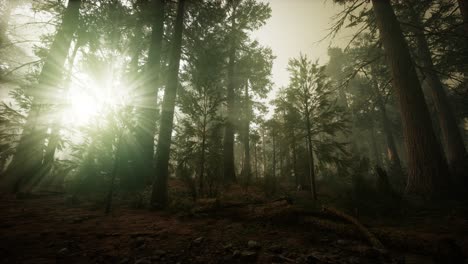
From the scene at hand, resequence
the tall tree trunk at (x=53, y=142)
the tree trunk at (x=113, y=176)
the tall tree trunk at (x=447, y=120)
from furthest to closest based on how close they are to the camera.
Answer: the tall tree trunk at (x=447, y=120) → the tall tree trunk at (x=53, y=142) → the tree trunk at (x=113, y=176)

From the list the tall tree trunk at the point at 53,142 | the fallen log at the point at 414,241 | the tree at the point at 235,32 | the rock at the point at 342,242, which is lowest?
the rock at the point at 342,242

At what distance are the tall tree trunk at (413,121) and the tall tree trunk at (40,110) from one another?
13511mm

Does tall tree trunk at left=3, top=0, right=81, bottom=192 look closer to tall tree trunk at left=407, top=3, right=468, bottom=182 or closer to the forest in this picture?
the forest

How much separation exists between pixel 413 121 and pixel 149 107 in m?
9.91

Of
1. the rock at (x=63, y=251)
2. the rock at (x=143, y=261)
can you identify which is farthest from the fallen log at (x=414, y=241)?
the rock at (x=63, y=251)

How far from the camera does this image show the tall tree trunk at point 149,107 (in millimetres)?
8039

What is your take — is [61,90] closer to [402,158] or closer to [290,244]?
[290,244]

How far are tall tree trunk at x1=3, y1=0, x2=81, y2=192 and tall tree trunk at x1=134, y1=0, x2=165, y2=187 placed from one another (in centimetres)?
399

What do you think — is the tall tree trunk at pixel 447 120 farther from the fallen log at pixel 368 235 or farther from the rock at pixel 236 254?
the rock at pixel 236 254

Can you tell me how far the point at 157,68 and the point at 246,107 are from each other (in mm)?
9236

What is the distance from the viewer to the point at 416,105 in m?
6.28

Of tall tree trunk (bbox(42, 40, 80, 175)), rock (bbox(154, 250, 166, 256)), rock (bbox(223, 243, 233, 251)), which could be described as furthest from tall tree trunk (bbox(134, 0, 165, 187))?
rock (bbox(223, 243, 233, 251))

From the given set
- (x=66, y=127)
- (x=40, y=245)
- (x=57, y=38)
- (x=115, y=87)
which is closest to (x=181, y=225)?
(x=40, y=245)

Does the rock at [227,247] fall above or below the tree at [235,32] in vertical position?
below
